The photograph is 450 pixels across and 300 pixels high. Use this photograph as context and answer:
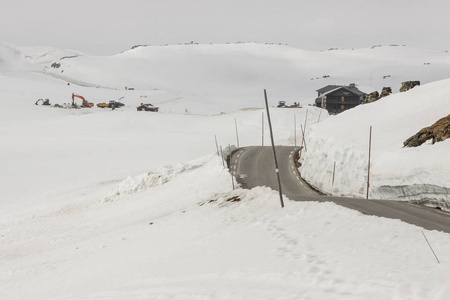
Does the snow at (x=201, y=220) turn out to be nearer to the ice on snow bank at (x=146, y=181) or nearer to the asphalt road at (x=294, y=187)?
the ice on snow bank at (x=146, y=181)

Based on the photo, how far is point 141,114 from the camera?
90.8 m

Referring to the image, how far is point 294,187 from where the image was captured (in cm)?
3428

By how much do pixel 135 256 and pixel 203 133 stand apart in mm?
62813

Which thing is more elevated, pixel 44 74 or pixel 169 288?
pixel 44 74

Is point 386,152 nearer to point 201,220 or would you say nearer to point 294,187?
point 294,187

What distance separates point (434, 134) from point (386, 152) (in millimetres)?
3625

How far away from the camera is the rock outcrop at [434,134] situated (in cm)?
2609

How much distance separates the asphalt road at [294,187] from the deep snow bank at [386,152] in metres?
2.34

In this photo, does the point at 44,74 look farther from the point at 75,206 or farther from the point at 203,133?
the point at 75,206

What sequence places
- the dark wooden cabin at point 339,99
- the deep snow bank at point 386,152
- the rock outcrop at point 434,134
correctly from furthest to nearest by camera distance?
the dark wooden cabin at point 339,99, the rock outcrop at point 434,134, the deep snow bank at point 386,152

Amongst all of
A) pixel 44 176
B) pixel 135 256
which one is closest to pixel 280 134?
pixel 44 176

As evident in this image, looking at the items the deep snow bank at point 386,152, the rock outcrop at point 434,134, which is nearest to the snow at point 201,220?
the deep snow bank at point 386,152

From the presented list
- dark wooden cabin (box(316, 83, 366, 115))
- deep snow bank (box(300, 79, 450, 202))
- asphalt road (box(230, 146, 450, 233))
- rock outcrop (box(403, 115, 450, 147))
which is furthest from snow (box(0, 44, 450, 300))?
dark wooden cabin (box(316, 83, 366, 115))

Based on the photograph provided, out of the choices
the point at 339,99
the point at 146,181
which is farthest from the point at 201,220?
the point at 339,99
